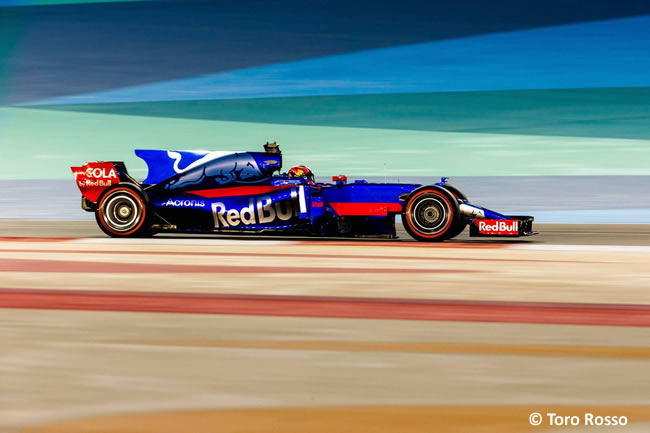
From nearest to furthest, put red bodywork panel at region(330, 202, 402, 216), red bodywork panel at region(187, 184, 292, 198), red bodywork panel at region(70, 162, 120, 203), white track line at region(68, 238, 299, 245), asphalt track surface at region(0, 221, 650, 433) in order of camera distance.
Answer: asphalt track surface at region(0, 221, 650, 433) < white track line at region(68, 238, 299, 245) < red bodywork panel at region(330, 202, 402, 216) < red bodywork panel at region(187, 184, 292, 198) < red bodywork panel at region(70, 162, 120, 203)

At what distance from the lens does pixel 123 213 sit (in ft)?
45.6

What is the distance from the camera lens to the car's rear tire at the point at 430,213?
12789 mm

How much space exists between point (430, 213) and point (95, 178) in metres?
4.89

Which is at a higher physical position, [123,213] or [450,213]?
[123,213]

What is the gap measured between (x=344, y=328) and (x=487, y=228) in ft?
26.0

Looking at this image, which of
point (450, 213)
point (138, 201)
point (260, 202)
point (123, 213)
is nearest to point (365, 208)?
point (450, 213)

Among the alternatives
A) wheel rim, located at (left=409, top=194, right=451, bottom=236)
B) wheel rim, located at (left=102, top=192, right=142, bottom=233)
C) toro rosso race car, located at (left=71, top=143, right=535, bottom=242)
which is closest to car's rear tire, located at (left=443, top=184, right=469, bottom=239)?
toro rosso race car, located at (left=71, top=143, right=535, bottom=242)

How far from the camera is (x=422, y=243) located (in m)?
12.7

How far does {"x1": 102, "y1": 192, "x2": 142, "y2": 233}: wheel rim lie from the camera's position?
13.8m

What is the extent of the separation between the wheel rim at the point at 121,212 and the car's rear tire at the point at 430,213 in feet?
12.6

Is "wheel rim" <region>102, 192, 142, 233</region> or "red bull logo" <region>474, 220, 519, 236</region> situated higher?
"wheel rim" <region>102, 192, 142, 233</region>

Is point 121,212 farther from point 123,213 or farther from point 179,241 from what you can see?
point 179,241

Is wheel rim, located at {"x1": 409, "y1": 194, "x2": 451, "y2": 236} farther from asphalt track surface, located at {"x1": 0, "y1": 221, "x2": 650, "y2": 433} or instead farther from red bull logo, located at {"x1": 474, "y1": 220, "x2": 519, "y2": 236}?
asphalt track surface, located at {"x1": 0, "y1": 221, "x2": 650, "y2": 433}

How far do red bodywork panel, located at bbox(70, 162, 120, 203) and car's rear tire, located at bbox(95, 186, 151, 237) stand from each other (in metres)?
0.18
